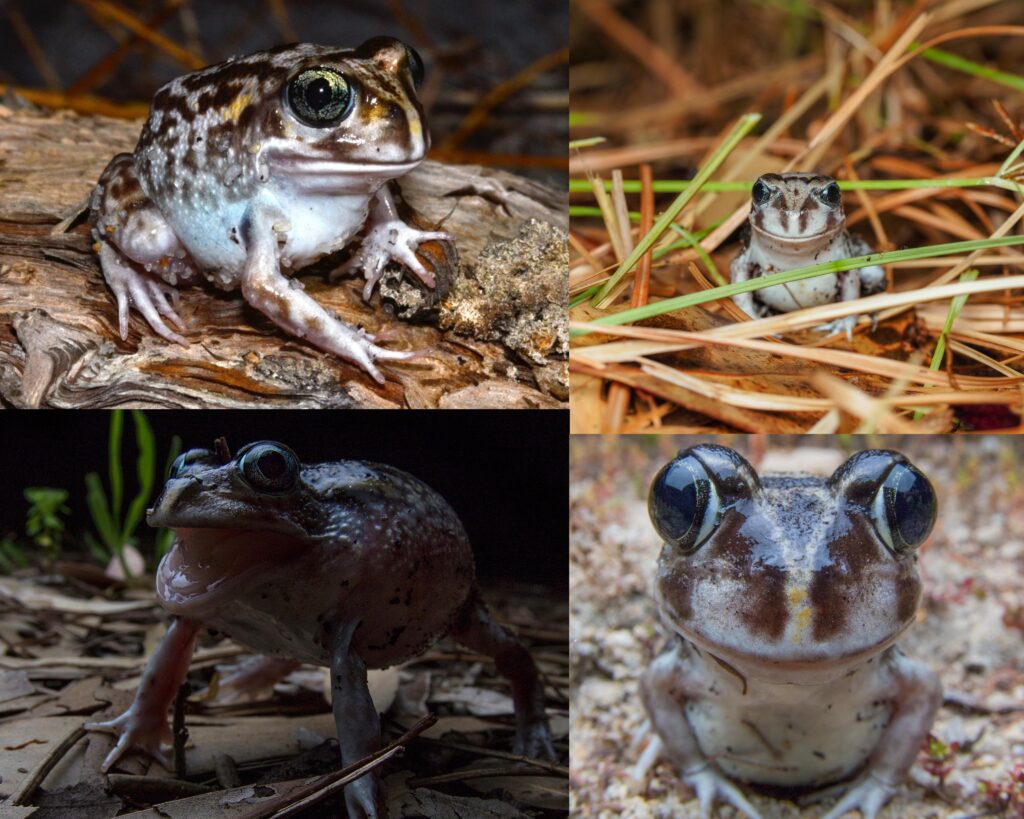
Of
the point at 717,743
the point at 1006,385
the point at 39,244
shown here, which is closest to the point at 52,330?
the point at 39,244

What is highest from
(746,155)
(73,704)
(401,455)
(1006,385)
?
(746,155)

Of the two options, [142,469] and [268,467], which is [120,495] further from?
[268,467]

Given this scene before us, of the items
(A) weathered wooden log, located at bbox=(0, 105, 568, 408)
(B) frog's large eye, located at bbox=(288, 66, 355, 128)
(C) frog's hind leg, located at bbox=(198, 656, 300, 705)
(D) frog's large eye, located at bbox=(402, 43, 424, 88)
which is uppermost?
(D) frog's large eye, located at bbox=(402, 43, 424, 88)

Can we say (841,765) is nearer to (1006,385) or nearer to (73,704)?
(1006,385)

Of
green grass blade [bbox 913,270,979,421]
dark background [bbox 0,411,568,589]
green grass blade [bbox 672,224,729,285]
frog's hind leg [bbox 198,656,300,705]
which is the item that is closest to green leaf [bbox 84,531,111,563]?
dark background [bbox 0,411,568,589]

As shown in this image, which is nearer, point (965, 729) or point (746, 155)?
point (965, 729)

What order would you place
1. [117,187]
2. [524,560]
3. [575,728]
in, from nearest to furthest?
1. [117,187]
2. [575,728]
3. [524,560]

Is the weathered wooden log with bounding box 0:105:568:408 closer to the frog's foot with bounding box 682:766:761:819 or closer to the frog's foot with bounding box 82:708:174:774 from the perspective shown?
the frog's foot with bounding box 82:708:174:774

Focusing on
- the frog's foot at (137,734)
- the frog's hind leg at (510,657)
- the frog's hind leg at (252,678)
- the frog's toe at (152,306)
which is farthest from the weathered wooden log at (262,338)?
the frog's hind leg at (252,678)
